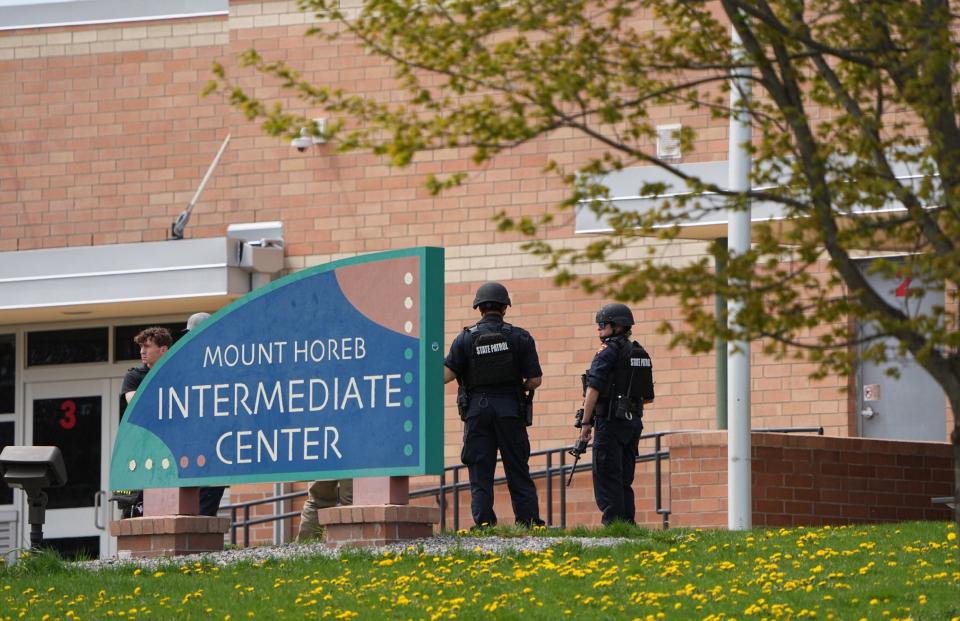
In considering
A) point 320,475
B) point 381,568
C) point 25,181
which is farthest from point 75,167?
point 381,568

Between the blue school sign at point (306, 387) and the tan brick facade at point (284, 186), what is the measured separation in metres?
6.08

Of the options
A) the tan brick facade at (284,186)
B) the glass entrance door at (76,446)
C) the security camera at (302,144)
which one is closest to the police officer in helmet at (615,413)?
the tan brick facade at (284,186)

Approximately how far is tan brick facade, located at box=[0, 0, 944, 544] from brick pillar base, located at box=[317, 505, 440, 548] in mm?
6067

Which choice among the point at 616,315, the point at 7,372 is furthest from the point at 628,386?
the point at 7,372

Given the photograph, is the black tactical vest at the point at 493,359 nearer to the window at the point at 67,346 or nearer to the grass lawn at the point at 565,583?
the grass lawn at the point at 565,583

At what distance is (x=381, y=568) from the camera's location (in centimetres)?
1145

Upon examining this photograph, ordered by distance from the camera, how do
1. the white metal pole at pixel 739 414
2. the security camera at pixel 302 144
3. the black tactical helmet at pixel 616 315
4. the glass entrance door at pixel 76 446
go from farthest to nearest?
the glass entrance door at pixel 76 446
the security camera at pixel 302 144
the white metal pole at pixel 739 414
the black tactical helmet at pixel 616 315

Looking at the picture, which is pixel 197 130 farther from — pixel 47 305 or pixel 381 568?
pixel 381 568

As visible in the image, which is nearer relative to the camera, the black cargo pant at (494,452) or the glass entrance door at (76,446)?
the black cargo pant at (494,452)

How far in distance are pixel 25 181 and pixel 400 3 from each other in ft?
49.0

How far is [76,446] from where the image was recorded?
2222 cm

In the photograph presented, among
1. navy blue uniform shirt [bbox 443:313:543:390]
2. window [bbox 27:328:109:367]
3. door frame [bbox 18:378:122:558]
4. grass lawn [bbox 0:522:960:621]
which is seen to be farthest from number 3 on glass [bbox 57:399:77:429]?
navy blue uniform shirt [bbox 443:313:543:390]

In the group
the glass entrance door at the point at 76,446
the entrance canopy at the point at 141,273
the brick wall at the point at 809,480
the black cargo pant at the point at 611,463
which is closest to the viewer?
the black cargo pant at the point at 611,463

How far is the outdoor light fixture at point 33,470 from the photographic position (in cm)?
1334
